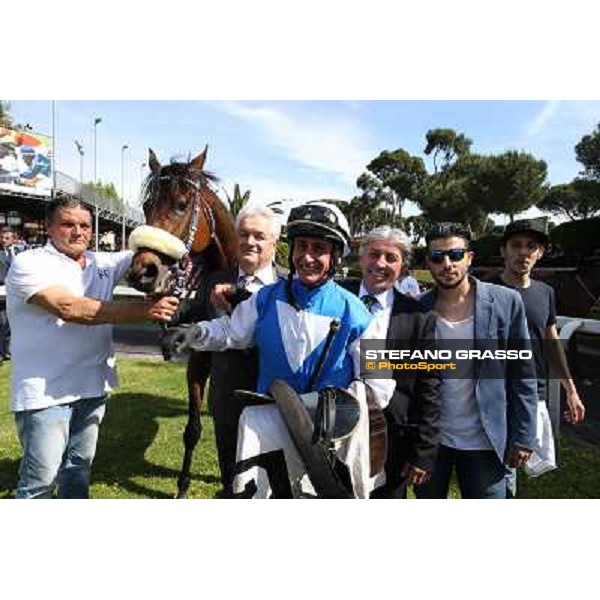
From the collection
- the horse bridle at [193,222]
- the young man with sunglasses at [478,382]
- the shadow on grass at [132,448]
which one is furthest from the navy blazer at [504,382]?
the shadow on grass at [132,448]

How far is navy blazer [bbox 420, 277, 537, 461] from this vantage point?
6.83 ft

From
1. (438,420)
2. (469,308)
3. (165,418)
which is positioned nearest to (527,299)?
(469,308)

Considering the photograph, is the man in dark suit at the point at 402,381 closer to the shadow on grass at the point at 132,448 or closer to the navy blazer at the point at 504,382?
the navy blazer at the point at 504,382

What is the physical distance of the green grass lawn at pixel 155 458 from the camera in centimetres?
355

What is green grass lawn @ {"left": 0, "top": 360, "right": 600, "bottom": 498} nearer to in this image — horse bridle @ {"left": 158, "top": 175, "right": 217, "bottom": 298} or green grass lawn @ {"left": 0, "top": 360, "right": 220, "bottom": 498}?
green grass lawn @ {"left": 0, "top": 360, "right": 220, "bottom": 498}

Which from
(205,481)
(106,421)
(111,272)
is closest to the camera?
(111,272)

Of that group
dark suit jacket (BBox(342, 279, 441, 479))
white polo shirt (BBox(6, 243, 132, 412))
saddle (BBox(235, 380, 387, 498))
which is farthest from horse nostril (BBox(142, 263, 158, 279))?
dark suit jacket (BBox(342, 279, 441, 479))

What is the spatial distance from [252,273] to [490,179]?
4.64 feet

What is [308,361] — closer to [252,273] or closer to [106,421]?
[252,273]

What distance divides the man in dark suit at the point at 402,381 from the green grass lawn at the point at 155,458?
177cm

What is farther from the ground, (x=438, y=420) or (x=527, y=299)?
(x=527, y=299)

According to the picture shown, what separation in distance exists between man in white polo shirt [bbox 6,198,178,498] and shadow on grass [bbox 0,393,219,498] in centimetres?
146

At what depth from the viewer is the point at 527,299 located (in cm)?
252

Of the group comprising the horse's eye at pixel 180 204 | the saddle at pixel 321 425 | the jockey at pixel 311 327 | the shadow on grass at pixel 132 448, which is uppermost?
the horse's eye at pixel 180 204
